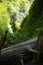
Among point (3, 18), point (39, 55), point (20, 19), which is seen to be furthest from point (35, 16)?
point (20, 19)

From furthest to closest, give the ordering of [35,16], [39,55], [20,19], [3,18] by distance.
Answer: [20,19], [3,18], [35,16], [39,55]

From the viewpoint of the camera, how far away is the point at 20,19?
2128cm

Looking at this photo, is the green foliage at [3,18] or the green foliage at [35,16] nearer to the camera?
the green foliage at [35,16]

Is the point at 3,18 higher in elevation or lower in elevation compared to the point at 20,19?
higher

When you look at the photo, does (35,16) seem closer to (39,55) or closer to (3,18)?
(39,55)

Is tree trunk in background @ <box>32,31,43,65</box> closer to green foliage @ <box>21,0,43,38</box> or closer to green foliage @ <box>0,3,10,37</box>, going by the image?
green foliage @ <box>21,0,43,38</box>

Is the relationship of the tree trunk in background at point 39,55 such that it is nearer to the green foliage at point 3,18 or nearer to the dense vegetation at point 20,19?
the dense vegetation at point 20,19

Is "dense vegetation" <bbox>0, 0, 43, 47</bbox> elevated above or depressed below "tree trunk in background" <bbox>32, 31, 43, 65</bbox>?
below

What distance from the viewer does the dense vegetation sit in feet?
27.9

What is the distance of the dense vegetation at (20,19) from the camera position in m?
8.49

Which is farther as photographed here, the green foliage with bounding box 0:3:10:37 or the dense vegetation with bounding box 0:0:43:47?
the green foliage with bounding box 0:3:10:37

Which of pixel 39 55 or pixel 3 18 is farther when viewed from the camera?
pixel 3 18

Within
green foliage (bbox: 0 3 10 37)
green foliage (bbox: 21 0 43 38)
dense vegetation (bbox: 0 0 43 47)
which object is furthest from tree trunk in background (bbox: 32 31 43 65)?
green foliage (bbox: 0 3 10 37)

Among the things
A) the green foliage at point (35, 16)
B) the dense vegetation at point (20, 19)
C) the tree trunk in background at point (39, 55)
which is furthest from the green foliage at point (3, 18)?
the tree trunk in background at point (39, 55)
